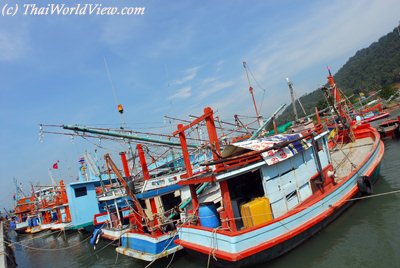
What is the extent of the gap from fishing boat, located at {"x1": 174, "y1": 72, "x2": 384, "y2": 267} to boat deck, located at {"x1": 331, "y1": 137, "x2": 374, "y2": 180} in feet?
3.67

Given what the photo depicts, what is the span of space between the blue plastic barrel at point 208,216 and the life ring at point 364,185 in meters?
7.33

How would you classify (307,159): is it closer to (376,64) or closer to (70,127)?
(70,127)

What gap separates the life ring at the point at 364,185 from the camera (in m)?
12.9

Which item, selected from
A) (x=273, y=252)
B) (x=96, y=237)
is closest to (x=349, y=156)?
(x=273, y=252)

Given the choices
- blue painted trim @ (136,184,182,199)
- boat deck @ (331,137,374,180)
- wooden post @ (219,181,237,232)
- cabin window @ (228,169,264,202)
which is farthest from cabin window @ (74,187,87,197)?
boat deck @ (331,137,374,180)

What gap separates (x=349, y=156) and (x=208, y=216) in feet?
38.0

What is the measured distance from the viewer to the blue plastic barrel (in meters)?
10.2

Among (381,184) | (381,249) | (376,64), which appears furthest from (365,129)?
(376,64)

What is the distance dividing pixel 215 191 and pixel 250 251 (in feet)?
11.8

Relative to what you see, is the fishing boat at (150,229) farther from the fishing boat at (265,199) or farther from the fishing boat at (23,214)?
the fishing boat at (23,214)

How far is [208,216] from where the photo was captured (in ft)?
33.5

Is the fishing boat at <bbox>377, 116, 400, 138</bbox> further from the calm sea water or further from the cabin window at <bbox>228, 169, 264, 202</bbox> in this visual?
the cabin window at <bbox>228, 169, 264, 202</bbox>

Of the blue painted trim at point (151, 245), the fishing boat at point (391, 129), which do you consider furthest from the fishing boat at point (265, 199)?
the fishing boat at point (391, 129)

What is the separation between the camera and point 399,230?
32.2 feet
